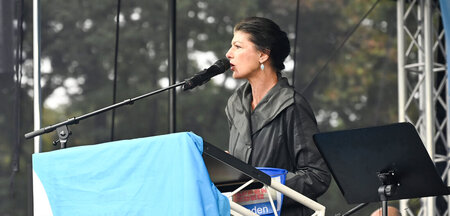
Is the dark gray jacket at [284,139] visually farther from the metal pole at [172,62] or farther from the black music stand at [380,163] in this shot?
the metal pole at [172,62]

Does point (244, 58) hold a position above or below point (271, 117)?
above

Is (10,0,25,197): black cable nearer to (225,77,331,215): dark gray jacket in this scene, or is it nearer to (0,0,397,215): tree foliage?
(0,0,397,215): tree foliage

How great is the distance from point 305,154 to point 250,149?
0.73 ft

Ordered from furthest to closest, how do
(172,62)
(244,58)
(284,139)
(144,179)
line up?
(172,62), (244,58), (284,139), (144,179)

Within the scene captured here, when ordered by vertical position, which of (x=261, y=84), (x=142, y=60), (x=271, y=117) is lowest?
(x=271, y=117)

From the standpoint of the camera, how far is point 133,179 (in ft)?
6.59

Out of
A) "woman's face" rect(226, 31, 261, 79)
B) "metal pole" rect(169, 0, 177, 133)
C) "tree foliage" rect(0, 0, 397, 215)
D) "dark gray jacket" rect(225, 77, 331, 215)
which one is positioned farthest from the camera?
"tree foliage" rect(0, 0, 397, 215)

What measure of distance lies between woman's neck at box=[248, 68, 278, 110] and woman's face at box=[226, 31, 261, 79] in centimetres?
3

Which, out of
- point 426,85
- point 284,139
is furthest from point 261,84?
point 426,85

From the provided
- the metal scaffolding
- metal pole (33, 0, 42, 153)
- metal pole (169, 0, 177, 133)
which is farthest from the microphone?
the metal scaffolding

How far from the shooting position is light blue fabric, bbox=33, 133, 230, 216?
6.22 ft

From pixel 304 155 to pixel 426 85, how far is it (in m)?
2.77

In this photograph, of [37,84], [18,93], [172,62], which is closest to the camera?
[37,84]

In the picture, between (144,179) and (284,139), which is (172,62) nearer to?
(284,139)
